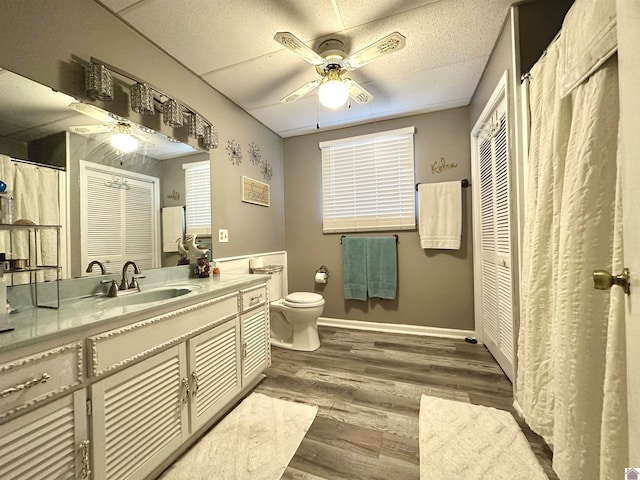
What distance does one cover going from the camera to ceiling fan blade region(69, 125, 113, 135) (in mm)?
1383

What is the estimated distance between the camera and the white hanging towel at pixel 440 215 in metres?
2.64

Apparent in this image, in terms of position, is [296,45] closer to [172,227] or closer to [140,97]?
[140,97]

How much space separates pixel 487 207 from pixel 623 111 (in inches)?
72.5

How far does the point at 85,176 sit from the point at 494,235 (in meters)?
Answer: 2.79

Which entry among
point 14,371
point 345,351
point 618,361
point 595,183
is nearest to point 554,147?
point 595,183

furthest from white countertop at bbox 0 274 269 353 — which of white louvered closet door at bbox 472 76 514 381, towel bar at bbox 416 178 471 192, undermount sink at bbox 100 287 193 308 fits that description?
towel bar at bbox 416 178 471 192

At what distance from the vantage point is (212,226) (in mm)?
2213

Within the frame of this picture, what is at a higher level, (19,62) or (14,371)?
(19,62)

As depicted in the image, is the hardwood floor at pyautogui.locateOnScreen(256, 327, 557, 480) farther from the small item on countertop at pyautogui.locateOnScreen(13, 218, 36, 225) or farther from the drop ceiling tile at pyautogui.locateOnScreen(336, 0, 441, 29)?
the drop ceiling tile at pyautogui.locateOnScreen(336, 0, 441, 29)

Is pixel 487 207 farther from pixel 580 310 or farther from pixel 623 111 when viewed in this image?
pixel 623 111

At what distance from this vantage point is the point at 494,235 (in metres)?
2.14

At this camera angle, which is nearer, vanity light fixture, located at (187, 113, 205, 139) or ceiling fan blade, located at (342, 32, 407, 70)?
ceiling fan blade, located at (342, 32, 407, 70)

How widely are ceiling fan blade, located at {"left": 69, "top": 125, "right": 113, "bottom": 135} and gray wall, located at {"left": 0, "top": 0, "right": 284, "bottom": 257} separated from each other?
13 centimetres

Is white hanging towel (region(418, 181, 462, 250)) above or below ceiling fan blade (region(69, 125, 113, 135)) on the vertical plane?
below
